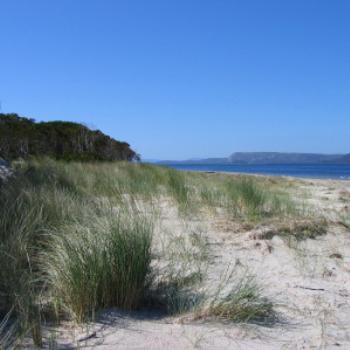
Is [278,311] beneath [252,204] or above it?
beneath

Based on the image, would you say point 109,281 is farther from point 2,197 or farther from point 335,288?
point 2,197

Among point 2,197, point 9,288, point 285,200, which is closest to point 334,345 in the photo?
point 9,288

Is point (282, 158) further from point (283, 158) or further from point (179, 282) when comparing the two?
point (179, 282)

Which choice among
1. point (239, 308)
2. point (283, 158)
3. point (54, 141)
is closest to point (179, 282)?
point (239, 308)

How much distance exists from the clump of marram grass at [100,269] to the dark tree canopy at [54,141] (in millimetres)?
12104

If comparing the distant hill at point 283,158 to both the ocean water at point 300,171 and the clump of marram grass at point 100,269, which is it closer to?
the ocean water at point 300,171

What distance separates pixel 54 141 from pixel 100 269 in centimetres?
1712

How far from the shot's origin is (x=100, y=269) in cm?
217

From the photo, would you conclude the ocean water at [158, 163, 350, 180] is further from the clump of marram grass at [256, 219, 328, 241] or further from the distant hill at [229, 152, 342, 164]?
the distant hill at [229, 152, 342, 164]

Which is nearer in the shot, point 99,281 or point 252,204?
point 99,281

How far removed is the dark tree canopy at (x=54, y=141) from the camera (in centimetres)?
1535

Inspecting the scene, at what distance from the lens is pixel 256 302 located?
2176 mm

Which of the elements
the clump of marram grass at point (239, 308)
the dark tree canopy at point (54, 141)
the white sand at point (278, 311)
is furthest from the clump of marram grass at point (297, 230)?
the dark tree canopy at point (54, 141)

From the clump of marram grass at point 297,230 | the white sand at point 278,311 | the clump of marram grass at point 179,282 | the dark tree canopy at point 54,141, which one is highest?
the dark tree canopy at point 54,141
